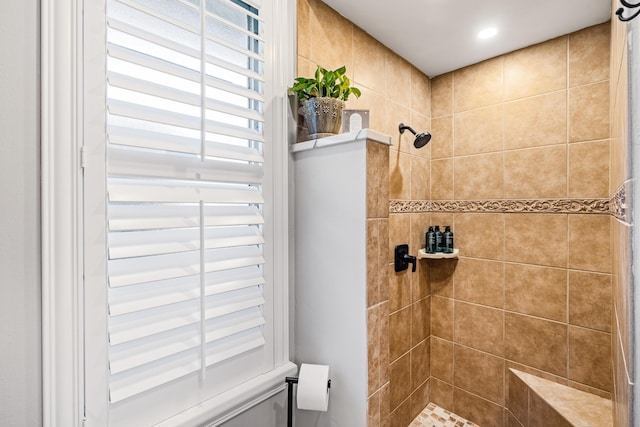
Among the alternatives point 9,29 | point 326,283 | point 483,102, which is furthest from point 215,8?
point 483,102

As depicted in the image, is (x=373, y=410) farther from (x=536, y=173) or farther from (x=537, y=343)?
(x=536, y=173)

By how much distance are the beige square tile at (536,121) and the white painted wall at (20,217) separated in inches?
86.2

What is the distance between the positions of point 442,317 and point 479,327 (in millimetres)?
245

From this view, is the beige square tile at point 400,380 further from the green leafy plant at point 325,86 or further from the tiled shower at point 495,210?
the green leafy plant at point 325,86

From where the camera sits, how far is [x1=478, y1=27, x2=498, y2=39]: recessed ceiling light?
1642 millimetres

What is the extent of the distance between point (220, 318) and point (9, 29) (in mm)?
922

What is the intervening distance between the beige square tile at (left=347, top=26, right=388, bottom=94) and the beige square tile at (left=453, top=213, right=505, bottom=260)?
103 cm

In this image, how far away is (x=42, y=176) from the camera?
0.72 metres

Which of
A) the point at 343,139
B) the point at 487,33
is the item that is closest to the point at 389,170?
the point at 343,139

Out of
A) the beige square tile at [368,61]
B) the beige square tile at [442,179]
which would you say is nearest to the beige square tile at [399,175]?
the beige square tile at [442,179]

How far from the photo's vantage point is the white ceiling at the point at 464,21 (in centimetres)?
145

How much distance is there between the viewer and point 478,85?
2.01m

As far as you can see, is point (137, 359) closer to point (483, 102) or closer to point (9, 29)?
point (9, 29)

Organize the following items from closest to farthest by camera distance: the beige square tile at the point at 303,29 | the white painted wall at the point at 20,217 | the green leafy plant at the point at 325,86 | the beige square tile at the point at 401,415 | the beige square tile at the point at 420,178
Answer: the white painted wall at the point at 20,217 → the green leafy plant at the point at 325,86 → the beige square tile at the point at 303,29 → the beige square tile at the point at 401,415 → the beige square tile at the point at 420,178
